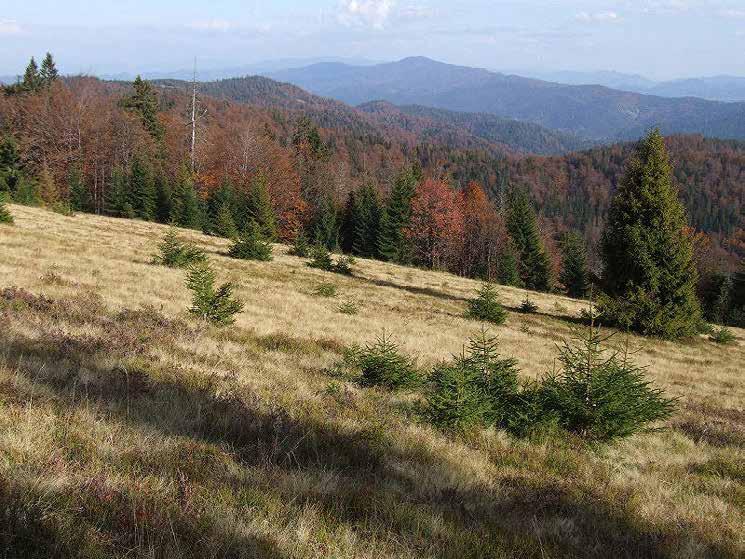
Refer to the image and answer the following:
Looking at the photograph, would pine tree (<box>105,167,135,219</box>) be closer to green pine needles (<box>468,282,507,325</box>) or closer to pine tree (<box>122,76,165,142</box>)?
pine tree (<box>122,76,165,142</box>)

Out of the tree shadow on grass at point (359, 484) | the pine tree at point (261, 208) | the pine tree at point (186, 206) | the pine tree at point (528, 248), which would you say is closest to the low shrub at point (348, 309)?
the tree shadow on grass at point (359, 484)

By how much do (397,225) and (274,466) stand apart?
2525 inches

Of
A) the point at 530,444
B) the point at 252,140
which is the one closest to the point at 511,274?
the point at 252,140

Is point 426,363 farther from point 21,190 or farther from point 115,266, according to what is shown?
point 21,190

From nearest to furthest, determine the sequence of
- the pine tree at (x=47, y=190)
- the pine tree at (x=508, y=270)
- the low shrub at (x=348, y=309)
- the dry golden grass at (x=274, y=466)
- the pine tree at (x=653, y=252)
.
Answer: the dry golden grass at (x=274, y=466) < the low shrub at (x=348, y=309) < the pine tree at (x=653, y=252) < the pine tree at (x=47, y=190) < the pine tree at (x=508, y=270)

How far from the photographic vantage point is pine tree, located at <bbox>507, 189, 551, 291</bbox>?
69.8 meters

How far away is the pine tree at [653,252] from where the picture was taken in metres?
25.9

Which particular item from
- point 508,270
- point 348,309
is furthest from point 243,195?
point 348,309

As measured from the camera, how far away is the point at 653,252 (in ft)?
85.5

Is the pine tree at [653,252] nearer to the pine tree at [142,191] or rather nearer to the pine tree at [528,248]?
the pine tree at [528,248]

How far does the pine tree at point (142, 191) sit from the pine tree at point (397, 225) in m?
28.6

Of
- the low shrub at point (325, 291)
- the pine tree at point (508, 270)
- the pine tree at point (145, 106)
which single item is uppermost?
the pine tree at point (145, 106)

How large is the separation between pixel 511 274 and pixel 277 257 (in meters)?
35.1

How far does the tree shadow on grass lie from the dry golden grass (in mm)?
22
